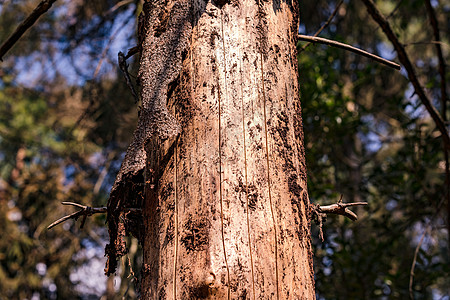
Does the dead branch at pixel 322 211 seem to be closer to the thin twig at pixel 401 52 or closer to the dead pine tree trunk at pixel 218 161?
the dead pine tree trunk at pixel 218 161

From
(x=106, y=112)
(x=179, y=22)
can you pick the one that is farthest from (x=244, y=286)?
(x=106, y=112)

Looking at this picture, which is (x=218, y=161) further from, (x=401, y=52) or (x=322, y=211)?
(x=401, y=52)

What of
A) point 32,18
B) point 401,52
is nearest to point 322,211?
point 401,52

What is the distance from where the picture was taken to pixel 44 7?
69.7 inches

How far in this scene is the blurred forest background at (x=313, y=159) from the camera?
3996mm

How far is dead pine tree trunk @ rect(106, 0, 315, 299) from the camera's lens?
117 centimetres

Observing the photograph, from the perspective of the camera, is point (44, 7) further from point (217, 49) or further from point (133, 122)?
point (133, 122)

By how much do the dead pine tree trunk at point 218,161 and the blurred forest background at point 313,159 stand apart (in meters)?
0.74

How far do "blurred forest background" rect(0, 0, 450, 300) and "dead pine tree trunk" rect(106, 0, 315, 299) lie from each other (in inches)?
29.0

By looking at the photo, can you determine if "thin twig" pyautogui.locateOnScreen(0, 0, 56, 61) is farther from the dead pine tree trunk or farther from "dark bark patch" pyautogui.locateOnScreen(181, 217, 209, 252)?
"dark bark patch" pyautogui.locateOnScreen(181, 217, 209, 252)

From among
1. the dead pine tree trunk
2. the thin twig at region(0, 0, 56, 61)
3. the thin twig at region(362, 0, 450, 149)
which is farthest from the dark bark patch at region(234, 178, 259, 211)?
the thin twig at region(362, 0, 450, 149)

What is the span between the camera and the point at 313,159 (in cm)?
365

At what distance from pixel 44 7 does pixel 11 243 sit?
246 inches

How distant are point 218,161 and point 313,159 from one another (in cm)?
252
